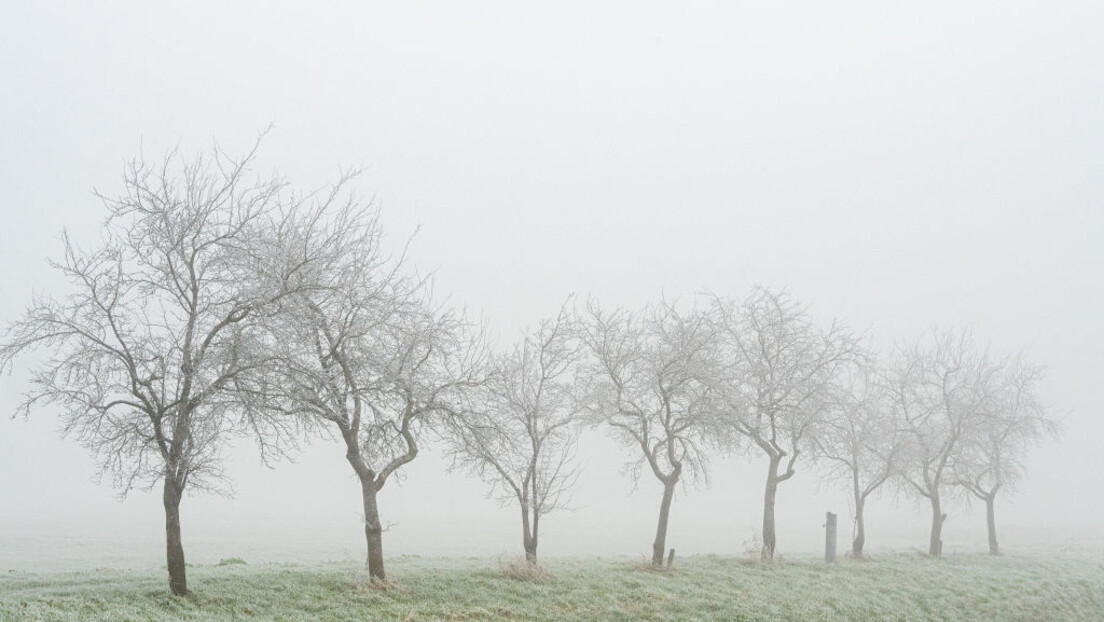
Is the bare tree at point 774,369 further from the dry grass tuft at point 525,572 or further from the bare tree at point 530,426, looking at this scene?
the dry grass tuft at point 525,572

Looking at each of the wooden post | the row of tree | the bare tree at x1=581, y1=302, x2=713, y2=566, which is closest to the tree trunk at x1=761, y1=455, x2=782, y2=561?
the row of tree

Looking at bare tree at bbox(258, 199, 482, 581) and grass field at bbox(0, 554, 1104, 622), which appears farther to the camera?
bare tree at bbox(258, 199, 482, 581)

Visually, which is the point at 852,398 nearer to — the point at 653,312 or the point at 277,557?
the point at 653,312

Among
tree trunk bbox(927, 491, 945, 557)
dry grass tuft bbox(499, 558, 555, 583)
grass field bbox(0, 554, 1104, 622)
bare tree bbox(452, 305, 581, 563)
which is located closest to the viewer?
grass field bbox(0, 554, 1104, 622)

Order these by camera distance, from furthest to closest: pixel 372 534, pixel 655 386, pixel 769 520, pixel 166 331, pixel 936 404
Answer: pixel 936 404 → pixel 769 520 → pixel 655 386 → pixel 372 534 → pixel 166 331

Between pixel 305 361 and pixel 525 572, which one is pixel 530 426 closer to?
pixel 525 572

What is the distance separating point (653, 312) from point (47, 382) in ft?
72.8

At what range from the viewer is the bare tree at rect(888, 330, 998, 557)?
40.2m

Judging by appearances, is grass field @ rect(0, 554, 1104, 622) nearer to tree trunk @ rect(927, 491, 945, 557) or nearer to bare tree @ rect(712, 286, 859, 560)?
bare tree @ rect(712, 286, 859, 560)

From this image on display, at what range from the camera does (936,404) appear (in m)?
41.5

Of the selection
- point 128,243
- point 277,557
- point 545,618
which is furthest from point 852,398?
point 128,243

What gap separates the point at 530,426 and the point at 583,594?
22.3 feet

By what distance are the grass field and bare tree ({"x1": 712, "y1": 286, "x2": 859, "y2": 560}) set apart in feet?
15.7

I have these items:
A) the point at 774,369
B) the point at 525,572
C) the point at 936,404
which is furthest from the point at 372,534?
the point at 936,404
